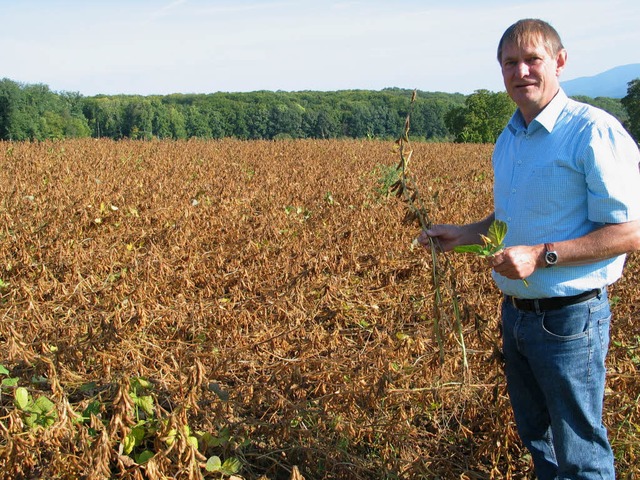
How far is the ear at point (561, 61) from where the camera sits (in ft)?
7.26

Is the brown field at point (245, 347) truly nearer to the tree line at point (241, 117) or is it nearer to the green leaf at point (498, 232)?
the green leaf at point (498, 232)

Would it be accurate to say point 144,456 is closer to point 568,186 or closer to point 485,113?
point 568,186

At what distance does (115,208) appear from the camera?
671 cm

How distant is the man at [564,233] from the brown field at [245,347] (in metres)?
0.37

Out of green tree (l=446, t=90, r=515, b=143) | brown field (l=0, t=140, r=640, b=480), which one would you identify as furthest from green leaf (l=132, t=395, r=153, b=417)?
green tree (l=446, t=90, r=515, b=143)

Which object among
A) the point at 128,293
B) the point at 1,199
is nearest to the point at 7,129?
the point at 1,199

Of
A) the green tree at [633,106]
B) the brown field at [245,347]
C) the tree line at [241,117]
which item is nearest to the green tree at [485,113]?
the tree line at [241,117]

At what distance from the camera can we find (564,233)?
7.06 feet

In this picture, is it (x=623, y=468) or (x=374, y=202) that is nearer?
(x=623, y=468)

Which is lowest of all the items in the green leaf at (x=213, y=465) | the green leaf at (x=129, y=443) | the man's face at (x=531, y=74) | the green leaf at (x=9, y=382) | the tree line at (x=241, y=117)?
the green leaf at (x=213, y=465)

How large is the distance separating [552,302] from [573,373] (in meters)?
0.25

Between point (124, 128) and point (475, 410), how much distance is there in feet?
116

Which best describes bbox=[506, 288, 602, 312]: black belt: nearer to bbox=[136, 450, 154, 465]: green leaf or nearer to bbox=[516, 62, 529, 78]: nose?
bbox=[516, 62, 529, 78]: nose

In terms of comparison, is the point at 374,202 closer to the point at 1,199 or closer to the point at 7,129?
the point at 1,199
